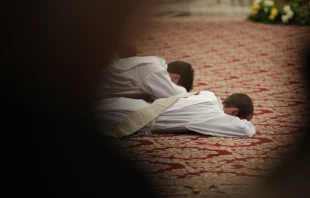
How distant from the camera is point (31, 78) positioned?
1.02ft

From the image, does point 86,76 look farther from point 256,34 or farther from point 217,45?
point 256,34

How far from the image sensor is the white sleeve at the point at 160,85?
2.69 meters

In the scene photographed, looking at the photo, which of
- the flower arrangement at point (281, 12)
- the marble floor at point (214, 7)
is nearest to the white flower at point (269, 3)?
the flower arrangement at point (281, 12)

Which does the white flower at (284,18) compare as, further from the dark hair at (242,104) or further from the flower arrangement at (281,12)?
the dark hair at (242,104)

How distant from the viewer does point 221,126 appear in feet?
7.43

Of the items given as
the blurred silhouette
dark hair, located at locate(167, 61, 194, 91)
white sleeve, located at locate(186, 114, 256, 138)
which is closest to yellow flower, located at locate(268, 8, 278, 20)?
dark hair, located at locate(167, 61, 194, 91)

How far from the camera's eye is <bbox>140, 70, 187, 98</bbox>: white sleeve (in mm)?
2691

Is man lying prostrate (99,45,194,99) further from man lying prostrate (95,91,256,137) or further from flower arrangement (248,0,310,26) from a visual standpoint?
flower arrangement (248,0,310,26)

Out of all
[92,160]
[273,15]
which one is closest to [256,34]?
[273,15]

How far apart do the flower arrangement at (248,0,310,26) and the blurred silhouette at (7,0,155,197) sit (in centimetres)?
642

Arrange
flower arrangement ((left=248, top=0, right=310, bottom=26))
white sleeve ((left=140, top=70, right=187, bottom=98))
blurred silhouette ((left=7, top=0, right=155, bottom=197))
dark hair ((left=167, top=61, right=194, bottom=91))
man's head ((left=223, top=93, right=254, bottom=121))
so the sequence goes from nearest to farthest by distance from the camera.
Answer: blurred silhouette ((left=7, top=0, right=155, bottom=197)) → man's head ((left=223, top=93, right=254, bottom=121)) → white sleeve ((left=140, top=70, right=187, bottom=98)) → dark hair ((left=167, top=61, right=194, bottom=91)) → flower arrangement ((left=248, top=0, right=310, bottom=26))

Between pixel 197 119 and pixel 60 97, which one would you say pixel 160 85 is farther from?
pixel 60 97

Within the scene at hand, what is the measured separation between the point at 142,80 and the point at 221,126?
0.67 metres

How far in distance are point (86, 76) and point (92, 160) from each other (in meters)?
0.07
